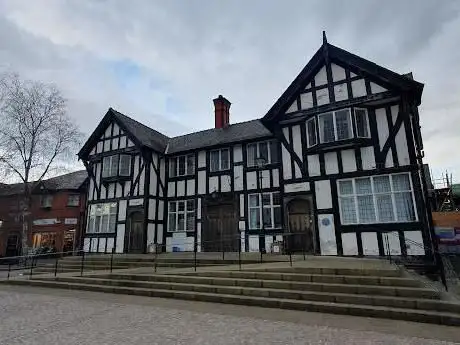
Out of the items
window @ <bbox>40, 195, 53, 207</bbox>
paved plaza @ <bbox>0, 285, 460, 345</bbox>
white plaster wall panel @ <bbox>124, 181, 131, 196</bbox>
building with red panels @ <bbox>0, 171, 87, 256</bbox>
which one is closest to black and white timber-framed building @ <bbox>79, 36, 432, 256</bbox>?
white plaster wall panel @ <bbox>124, 181, 131, 196</bbox>

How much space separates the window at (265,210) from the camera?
16.1m

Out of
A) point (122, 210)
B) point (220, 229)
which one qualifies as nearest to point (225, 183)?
point (220, 229)

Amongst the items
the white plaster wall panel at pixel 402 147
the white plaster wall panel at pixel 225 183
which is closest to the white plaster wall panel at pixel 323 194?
the white plaster wall panel at pixel 402 147

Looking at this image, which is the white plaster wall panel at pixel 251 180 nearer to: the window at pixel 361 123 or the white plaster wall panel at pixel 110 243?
the window at pixel 361 123

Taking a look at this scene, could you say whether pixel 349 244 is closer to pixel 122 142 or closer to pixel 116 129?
pixel 122 142

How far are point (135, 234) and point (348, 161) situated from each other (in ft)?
41.8

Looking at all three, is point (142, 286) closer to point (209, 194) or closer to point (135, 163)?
point (209, 194)

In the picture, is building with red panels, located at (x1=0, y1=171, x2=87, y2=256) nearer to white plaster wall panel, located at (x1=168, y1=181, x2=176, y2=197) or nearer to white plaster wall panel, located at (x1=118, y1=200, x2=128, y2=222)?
white plaster wall panel, located at (x1=118, y1=200, x2=128, y2=222)

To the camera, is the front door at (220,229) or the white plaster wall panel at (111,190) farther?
the white plaster wall panel at (111,190)

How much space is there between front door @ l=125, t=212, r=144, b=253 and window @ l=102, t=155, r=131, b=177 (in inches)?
111

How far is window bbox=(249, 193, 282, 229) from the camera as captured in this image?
16.1 meters

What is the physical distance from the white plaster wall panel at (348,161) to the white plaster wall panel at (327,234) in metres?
2.17

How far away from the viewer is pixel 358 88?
1386 cm

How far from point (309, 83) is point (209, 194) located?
8317mm
